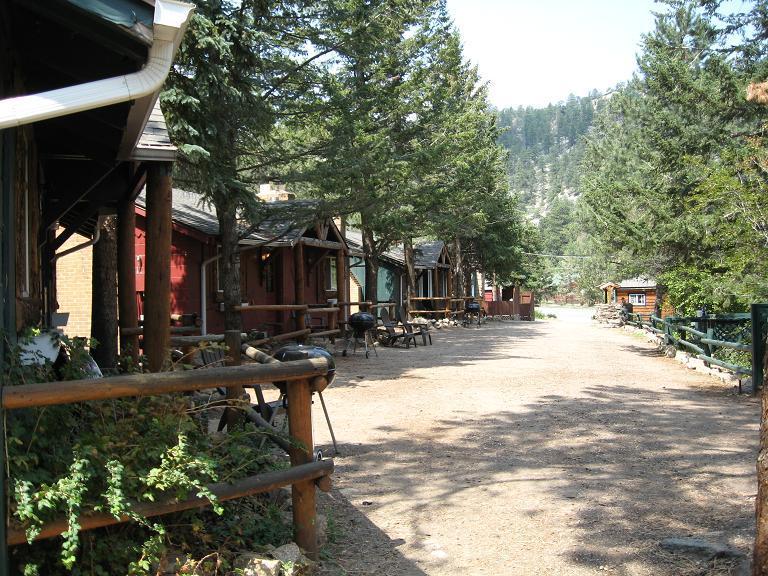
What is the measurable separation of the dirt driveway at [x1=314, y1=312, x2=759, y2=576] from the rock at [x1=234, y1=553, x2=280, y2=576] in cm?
61

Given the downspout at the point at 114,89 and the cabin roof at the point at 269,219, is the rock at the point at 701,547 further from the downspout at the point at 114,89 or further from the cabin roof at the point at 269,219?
the cabin roof at the point at 269,219

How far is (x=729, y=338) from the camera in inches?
625

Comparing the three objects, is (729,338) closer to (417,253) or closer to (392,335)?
(392,335)

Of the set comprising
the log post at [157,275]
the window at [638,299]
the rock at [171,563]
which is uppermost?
the log post at [157,275]

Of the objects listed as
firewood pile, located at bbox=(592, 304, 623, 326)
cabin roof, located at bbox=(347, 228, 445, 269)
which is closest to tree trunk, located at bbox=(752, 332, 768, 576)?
cabin roof, located at bbox=(347, 228, 445, 269)

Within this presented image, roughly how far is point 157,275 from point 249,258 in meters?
14.7

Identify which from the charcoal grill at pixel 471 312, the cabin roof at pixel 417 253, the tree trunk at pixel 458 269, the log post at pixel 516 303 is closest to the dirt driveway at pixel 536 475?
the cabin roof at pixel 417 253

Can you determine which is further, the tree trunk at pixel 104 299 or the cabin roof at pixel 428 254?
the cabin roof at pixel 428 254

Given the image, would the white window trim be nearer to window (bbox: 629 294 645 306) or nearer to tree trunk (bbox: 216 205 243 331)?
window (bbox: 629 294 645 306)

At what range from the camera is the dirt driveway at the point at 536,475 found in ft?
15.6

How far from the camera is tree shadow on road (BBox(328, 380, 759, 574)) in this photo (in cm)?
511

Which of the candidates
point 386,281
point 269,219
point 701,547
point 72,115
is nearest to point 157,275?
point 72,115

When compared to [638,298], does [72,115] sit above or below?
above

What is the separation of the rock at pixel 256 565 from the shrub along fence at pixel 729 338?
8.79 m
